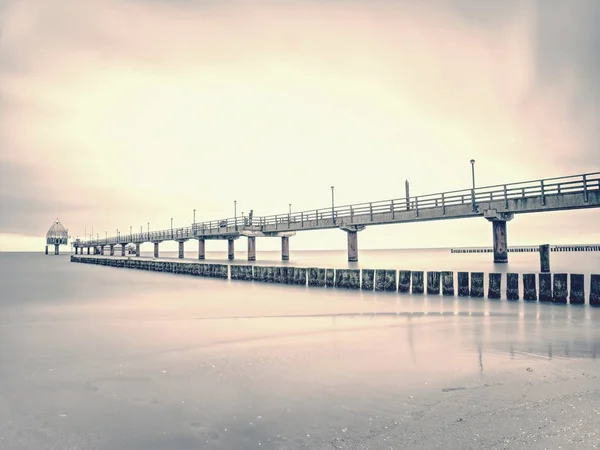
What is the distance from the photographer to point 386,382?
19.9 ft

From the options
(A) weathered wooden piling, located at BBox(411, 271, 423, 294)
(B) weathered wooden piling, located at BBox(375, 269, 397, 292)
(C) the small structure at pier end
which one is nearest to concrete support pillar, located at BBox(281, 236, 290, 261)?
→ (B) weathered wooden piling, located at BBox(375, 269, 397, 292)

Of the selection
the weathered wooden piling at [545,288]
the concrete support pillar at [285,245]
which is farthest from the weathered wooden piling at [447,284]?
the concrete support pillar at [285,245]

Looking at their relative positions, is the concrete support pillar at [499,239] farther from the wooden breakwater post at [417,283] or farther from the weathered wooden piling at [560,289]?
the weathered wooden piling at [560,289]

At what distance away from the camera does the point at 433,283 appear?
17.0 metres

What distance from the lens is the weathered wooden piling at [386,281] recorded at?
739 inches

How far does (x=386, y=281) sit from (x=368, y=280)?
901 mm

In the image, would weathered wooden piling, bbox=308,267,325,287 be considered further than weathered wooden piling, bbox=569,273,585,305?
Yes

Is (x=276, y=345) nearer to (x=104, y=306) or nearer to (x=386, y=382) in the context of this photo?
(x=386, y=382)

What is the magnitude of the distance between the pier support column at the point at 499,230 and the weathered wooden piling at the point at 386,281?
65.4 ft

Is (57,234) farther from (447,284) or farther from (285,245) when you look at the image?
(447,284)

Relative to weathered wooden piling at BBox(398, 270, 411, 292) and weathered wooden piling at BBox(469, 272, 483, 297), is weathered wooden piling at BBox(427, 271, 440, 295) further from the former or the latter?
weathered wooden piling at BBox(469, 272, 483, 297)

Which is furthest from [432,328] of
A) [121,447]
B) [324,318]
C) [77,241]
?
[77,241]

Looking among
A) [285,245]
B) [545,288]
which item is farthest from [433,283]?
[285,245]

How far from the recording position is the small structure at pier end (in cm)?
16880
